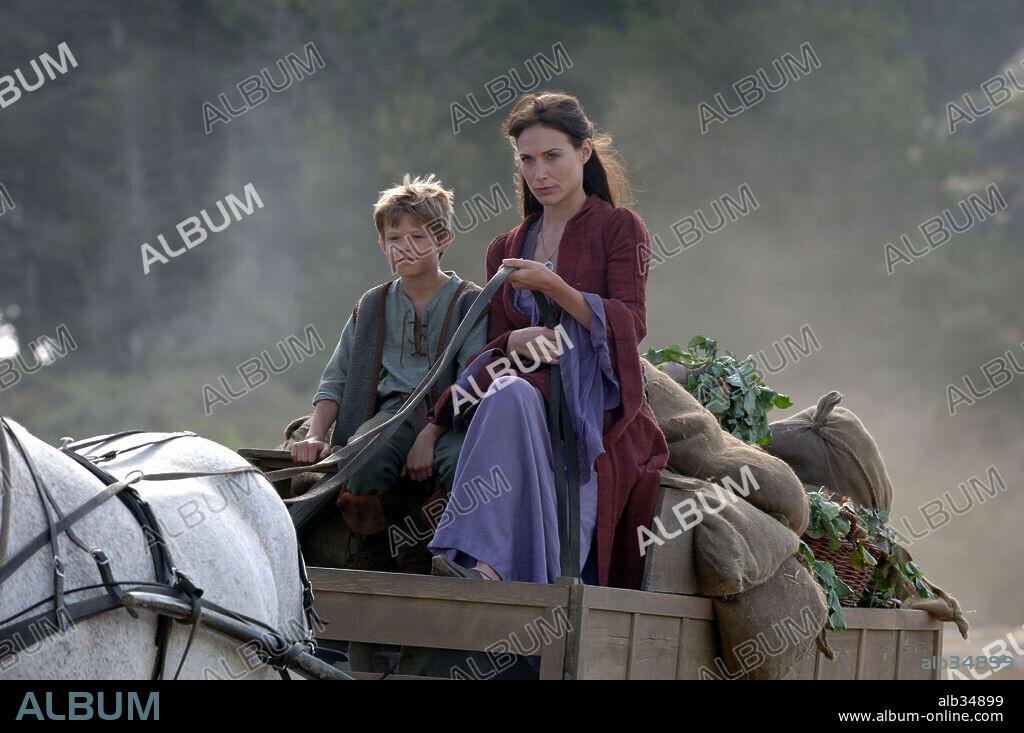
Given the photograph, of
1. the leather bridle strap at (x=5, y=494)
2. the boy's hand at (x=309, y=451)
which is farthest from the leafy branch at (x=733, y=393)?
the leather bridle strap at (x=5, y=494)

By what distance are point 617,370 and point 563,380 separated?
7.7 inches

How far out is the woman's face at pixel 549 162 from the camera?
4.01 m

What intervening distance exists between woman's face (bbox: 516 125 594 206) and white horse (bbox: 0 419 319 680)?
58.7 inches

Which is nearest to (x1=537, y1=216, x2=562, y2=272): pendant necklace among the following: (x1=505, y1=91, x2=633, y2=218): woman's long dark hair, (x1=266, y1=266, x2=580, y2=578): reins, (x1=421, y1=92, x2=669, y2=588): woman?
(x1=421, y1=92, x2=669, y2=588): woman

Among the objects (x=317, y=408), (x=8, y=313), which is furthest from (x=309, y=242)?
(x=317, y=408)

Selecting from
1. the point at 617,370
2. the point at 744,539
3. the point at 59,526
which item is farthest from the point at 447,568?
the point at 59,526

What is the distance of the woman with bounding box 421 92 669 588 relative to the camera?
11.4 feet

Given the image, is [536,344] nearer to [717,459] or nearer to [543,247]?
[543,247]

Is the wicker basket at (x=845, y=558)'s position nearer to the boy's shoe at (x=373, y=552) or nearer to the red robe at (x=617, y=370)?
the red robe at (x=617, y=370)

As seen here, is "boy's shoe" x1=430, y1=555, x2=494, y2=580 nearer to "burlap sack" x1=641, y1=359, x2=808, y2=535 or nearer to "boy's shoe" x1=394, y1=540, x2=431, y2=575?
"boy's shoe" x1=394, y1=540, x2=431, y2=575

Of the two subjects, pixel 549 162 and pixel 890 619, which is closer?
pixel 549 162

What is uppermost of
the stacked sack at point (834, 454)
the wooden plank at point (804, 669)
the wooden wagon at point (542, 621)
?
the stacked sack at point (834, 454)

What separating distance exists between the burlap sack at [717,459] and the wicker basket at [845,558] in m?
0.49

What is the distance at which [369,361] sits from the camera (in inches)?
167
